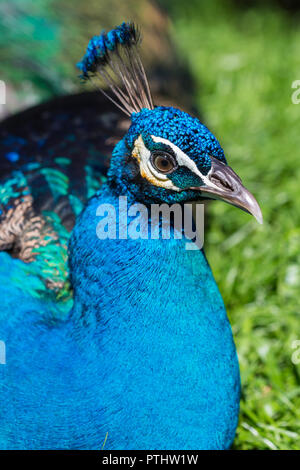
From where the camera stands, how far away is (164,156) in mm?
1362

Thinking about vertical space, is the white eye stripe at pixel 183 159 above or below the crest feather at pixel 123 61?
below

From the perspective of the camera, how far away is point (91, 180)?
1863mm

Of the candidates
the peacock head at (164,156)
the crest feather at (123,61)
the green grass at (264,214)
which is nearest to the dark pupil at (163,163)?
the peacock head at (164,156)

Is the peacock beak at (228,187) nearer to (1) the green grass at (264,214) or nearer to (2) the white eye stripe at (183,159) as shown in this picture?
(2) the white eye stripe at (183,159)

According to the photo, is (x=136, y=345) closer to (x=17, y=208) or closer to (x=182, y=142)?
(x=182, y=142)

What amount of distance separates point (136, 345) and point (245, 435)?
0.63m

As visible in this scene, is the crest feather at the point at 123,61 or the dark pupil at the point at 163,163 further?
the crest feather at the point at 123,61

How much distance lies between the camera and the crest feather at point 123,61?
4.86ft

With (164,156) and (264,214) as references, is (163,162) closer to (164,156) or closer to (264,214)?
(164,156)

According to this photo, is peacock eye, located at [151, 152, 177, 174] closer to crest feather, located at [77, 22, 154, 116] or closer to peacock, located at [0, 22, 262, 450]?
peacock, located at [0, 22, 262, 450]

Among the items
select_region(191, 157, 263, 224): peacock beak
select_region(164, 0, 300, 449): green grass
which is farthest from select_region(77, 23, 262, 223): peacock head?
select_region(164, 0, 300, 449): green grass

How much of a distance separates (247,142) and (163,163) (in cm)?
205

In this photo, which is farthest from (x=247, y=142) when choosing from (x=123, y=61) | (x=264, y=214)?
(x=123, y=61)
